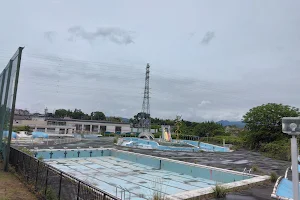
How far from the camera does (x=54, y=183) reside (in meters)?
5.37

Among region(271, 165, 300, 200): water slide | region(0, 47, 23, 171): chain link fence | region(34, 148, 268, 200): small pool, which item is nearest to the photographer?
region(271, 165, 300, 200): water slide

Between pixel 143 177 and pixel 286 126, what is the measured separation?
10326mm

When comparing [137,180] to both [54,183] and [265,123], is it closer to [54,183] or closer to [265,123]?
[54,183]

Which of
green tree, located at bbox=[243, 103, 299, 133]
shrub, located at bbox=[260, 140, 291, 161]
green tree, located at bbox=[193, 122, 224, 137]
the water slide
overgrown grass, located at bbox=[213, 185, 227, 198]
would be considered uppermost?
green tree, located at bbox=[243, 103, 299, 133]

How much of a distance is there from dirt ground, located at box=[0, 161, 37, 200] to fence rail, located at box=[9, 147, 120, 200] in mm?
208

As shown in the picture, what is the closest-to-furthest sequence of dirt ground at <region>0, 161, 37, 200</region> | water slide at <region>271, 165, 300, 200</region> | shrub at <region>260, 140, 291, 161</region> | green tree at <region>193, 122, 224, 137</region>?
1. dirt ground at <region>0, 161, 37, 200</region>
2. water slide at <region>271, 165, 300, 200</region>
3. shrub at <region>260, 140, 291, 161</region>
4. green tree at <region>193, 122, 224, 137</region>

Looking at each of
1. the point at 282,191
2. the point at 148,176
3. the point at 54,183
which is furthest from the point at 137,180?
the point at 282,191

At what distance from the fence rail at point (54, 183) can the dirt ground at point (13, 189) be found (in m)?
0.21

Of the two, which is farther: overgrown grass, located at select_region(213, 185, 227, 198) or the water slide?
the water slide

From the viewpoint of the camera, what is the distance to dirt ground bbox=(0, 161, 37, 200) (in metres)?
5.64

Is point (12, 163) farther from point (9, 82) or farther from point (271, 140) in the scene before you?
point (271, 140)

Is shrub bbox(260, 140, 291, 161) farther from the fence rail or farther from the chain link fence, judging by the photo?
the chain link fence

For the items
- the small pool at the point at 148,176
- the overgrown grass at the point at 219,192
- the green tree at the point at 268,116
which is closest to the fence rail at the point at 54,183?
the small pool at the point at 148,176

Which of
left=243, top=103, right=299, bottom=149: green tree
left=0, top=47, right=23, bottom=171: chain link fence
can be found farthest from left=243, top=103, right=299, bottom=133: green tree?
left=0, top=47, right=23, bottom=171: chain link fence
